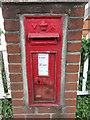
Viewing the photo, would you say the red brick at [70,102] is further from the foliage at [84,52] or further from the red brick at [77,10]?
the red brick at [77,10]

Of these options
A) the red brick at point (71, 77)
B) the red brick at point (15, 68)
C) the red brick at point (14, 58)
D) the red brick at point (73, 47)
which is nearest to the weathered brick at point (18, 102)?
the red brick at point (15, 68)

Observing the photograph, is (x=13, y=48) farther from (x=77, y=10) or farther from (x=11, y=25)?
(x=77, y=10)

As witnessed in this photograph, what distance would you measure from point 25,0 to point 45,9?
20cm

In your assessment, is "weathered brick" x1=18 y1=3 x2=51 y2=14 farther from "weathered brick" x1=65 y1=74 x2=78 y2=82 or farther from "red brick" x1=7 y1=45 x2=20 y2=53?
"weathered brick" x1=65 y1=74 x2=78 y2=82

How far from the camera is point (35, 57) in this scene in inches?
46.3

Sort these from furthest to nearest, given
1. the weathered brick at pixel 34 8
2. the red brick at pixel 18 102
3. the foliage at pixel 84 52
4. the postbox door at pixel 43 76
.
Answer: the foliage at pixel 84 52, the red brick at pixel 18 102, the postbox door at pixel 43 76, the weathered brick at pixel 34 8

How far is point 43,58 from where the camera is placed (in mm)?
1174

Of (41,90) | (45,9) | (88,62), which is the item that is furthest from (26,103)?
(88,62)

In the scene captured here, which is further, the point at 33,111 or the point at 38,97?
the point at 33,111

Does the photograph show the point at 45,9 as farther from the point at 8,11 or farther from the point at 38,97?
the point at 38,97

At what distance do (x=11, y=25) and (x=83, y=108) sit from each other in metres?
1.98

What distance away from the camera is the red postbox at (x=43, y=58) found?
108 centimetres

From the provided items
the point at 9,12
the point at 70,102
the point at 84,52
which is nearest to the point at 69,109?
the point at 70,102

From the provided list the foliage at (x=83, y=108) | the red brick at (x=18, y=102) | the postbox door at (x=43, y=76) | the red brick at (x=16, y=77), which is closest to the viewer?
the postbox door at (x=43, y=76)
